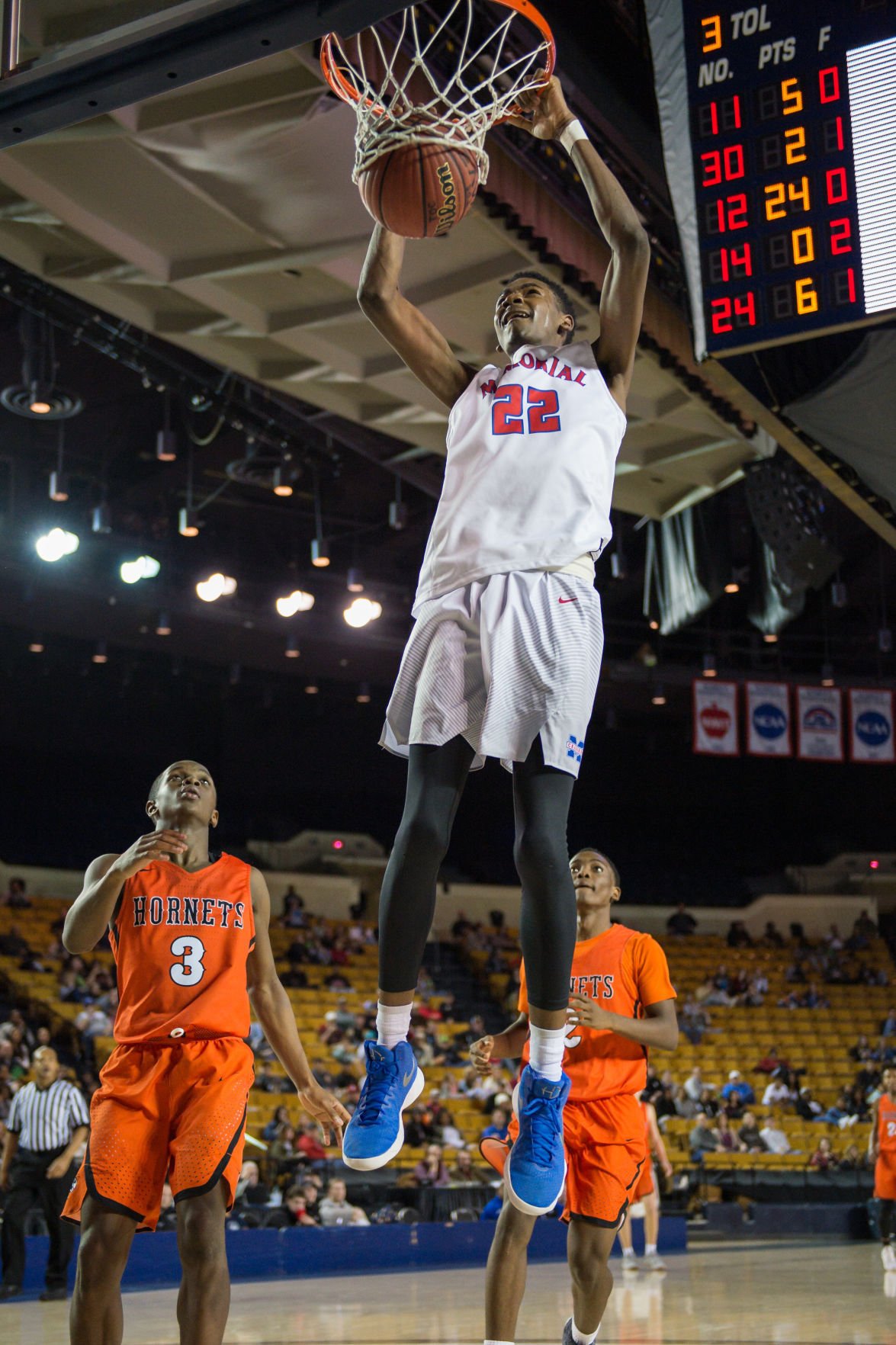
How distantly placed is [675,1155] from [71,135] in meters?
15.1

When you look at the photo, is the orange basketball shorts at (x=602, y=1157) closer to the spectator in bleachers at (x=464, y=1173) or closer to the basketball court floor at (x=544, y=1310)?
the basketball court floor at (x=544, y=1310)

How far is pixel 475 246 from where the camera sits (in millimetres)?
9945

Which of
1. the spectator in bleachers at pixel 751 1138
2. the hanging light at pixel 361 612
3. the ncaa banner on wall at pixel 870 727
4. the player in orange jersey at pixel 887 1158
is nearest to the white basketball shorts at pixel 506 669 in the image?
the player in orange jersey at pixel 887 1158

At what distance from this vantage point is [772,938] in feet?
91.8

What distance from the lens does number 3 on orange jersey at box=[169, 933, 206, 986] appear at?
16.2 feet

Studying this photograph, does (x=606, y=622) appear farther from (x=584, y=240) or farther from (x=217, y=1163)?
(x=217, y=1163)

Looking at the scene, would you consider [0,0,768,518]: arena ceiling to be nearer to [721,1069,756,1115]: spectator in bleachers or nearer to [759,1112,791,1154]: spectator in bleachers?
[759,1112,791,1154]: spectator in bleachers

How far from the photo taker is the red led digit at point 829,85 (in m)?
6.80

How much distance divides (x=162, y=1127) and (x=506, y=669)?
91.6 inches

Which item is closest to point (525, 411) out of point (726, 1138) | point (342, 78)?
point (342, 78)

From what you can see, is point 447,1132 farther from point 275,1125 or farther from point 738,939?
point 738,939

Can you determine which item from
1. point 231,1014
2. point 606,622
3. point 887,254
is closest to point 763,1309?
point 231,1014

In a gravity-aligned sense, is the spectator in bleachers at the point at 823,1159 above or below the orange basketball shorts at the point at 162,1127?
below

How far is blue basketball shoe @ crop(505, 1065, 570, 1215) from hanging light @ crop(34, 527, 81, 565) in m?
14.1
